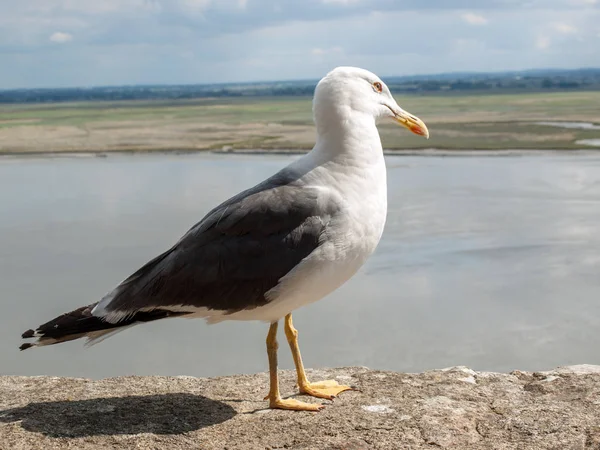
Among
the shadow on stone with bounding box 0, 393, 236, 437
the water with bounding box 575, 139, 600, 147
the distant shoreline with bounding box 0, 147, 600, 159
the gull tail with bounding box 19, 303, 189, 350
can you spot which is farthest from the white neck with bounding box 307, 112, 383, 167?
the water with bounding box 575, 139, 600, 147

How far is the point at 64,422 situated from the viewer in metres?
4.17

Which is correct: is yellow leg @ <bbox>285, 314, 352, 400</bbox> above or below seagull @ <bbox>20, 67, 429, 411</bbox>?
below

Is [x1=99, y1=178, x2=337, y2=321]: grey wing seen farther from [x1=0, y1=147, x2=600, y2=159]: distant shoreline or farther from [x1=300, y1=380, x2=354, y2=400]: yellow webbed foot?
[x1=0, y1=147, x2=600, y2=159]: distant shoreline

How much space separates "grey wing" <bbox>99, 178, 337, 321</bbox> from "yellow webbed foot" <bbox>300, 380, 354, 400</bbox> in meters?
0.80

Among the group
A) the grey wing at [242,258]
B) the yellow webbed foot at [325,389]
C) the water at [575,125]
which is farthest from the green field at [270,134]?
the grey wing at [242,258]

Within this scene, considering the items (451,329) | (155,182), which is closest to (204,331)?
(451,329)

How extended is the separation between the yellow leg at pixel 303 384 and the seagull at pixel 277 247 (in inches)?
13.7

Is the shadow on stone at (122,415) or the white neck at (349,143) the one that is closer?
the shadow on stone at (122,415)

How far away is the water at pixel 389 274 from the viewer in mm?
8180

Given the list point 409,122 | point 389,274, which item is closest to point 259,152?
point 389,274

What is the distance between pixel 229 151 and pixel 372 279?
52.5ft

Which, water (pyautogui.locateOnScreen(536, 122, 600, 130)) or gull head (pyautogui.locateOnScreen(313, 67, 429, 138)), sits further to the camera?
water (pyautogui.locateOnScreen(536, 122, 600, 130))

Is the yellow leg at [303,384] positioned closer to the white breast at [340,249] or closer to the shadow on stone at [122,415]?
the white breast at [340,249]

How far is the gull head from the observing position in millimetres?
4262
